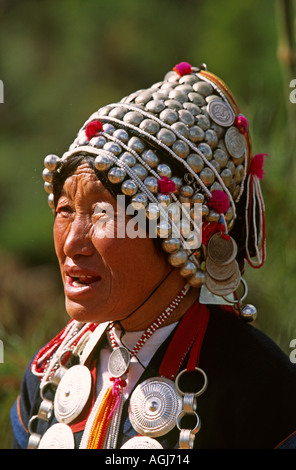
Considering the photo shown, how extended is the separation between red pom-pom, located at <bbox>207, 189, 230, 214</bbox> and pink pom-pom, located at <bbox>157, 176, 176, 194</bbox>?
14 cm

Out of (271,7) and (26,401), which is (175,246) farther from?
(271,7)

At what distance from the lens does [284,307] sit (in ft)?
9.71

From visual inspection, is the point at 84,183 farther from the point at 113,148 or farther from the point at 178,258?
the point at 178,258

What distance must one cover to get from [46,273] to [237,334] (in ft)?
13.0

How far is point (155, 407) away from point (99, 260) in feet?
1.47


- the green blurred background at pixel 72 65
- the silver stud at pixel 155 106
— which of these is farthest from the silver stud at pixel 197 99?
the green blurred background at pixel 72 65

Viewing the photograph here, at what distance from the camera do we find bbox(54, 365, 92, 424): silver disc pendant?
7.20 feet

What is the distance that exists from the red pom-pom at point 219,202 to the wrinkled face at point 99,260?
0.21 m

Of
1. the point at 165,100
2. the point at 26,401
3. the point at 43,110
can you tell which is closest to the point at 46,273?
the point at 43,110

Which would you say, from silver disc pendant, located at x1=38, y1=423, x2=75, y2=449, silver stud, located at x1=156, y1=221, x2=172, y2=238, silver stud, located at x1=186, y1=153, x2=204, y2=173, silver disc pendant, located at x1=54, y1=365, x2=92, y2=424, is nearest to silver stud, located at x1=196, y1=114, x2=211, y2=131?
silver stud, located at x1=186, y1=153, x2=204, y2=173

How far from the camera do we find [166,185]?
6.77 feet

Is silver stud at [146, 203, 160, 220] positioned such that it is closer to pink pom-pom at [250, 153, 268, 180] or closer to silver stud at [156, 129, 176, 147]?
silver stud at [156, 129, 176, 147]

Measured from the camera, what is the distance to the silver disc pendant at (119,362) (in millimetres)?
2176

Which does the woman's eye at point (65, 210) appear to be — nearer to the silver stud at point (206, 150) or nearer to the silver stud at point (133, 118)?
the silver stud at point (133, 118)
